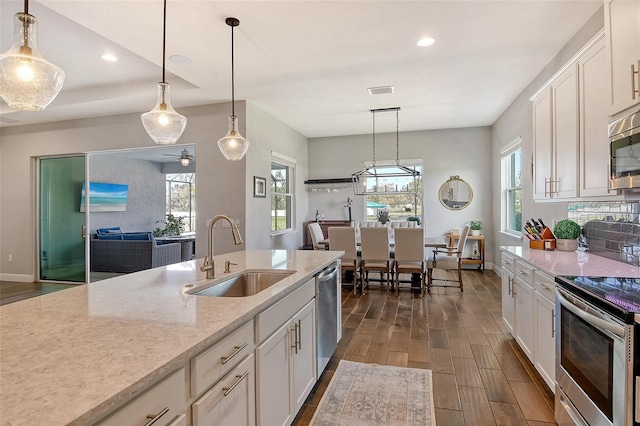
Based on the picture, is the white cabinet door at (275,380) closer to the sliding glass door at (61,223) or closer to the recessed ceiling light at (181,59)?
the recessed ceiling light at (181,59)

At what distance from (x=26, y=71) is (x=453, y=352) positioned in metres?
3.50

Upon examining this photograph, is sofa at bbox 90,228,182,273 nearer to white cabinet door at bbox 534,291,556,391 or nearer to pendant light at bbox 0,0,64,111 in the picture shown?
pendant light at bbox 0,0,64,111

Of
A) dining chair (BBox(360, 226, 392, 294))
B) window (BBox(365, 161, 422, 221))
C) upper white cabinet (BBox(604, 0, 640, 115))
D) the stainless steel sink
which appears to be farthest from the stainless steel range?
window (BBox(365, 161, 422, 221))

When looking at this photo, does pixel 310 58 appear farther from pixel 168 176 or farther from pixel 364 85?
pixel 168 176

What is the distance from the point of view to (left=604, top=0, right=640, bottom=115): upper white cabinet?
5.70ft

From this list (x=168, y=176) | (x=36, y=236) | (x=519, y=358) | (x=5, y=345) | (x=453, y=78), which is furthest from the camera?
(x=168, y=176)

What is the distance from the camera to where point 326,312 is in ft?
8.20

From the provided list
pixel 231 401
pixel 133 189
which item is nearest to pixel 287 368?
pixel 231 401

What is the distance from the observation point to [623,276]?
1897 mm

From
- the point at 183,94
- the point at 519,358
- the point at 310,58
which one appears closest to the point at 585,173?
the point at 519,358

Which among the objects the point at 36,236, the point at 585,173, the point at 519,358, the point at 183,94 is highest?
the point at 183,94

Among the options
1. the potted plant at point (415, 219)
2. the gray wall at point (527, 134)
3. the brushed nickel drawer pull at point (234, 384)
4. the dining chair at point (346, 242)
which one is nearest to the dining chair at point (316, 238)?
the dining chair at point (346, 242)

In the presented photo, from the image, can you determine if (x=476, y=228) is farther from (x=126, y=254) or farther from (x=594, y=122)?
(x=126, y=254)

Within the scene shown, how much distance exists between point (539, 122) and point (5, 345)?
4.03 meters
